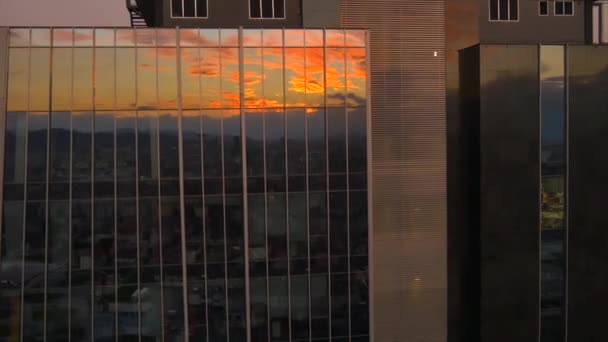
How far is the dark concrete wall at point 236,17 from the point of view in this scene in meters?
28.3

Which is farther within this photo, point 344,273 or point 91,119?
point 344,273

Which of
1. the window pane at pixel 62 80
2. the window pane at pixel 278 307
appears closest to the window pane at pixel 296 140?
the window pane at pixel 278 307

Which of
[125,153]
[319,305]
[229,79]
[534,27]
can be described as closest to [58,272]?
[125,153]

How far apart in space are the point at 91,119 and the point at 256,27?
27.4ft

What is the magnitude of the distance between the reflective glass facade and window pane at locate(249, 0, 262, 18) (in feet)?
8.97

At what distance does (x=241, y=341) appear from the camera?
26453 mm

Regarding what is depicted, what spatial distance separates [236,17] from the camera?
1121 inches

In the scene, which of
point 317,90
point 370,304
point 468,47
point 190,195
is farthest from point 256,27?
point 370,304

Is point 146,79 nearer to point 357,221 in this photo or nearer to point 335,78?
point 335,78

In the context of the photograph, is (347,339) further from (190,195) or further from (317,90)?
(317,90)

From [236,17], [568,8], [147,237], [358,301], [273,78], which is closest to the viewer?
[147,237]

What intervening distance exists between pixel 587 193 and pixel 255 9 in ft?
59.6

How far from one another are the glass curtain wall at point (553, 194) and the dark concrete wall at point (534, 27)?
8.30 feet

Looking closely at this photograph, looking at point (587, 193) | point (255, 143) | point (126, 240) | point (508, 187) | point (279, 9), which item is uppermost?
point (279, 9)
